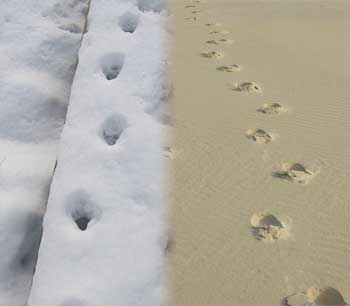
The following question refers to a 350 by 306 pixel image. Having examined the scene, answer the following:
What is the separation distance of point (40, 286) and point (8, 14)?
1823 millimetres

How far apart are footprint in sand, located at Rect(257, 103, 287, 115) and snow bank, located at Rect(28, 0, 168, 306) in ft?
1.84

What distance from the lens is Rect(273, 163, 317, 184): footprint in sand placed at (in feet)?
6.98

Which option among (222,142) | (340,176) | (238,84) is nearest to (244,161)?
(222,142)

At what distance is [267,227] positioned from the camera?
187 centimetres

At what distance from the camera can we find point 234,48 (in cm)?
358

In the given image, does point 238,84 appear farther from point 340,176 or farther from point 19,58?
point 19,58

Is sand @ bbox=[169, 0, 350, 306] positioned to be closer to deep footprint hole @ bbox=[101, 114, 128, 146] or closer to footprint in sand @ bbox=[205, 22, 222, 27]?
deep footprint hole @ bbox=[101, 114, 128, 146]

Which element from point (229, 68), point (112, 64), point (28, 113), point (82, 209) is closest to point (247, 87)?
point (229, 68)

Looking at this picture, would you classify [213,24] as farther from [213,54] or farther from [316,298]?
[316,298]

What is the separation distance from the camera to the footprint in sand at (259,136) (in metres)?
2.41

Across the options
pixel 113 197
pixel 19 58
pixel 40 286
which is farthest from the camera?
pixel 19 58

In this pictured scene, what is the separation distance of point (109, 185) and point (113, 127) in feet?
1.43

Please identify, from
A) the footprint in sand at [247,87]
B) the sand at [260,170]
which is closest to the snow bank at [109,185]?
the sand at [260,170]

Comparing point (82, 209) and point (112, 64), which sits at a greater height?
point (112, 64)
